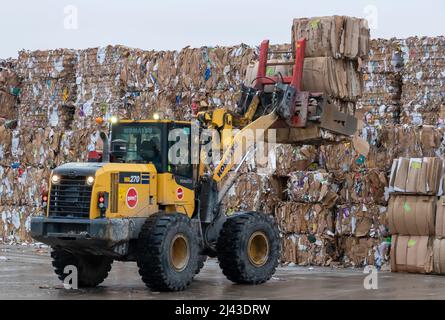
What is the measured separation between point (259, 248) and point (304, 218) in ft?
Answer: 11.6

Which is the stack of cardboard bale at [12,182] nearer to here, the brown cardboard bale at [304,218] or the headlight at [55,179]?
the brown cardboard bale at [304,218]

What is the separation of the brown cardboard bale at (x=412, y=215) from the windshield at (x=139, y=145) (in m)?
5.01

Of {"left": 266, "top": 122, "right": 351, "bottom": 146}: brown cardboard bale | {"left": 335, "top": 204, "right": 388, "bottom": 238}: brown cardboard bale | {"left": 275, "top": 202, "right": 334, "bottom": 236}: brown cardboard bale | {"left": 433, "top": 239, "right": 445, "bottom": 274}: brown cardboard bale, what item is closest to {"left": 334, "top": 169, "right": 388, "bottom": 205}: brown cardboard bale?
{"left": 335, "top": 204, "right": 388, "bottom": 238}: brown cardboard bale

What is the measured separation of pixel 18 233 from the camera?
24062 millimetres

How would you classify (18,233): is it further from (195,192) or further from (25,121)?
(195,192)

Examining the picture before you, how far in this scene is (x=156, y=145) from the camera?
1545 centimetres

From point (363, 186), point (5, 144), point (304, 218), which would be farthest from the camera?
point (5, 144)

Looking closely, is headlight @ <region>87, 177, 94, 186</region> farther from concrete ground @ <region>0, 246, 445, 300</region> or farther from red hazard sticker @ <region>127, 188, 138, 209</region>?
concrete ground @ <region>0, 246, 445, 300</region>

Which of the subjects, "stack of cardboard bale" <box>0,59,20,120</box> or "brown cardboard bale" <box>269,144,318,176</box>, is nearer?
"brown cardboard bale" <box>269,144,318,176</box>

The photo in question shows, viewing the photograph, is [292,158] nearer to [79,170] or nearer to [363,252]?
[363,252]

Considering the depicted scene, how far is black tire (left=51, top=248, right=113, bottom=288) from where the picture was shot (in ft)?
51.5

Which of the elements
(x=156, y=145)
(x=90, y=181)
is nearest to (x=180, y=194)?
(x=156, y=145)

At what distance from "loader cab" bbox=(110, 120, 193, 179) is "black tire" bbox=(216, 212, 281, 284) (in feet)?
3.71
